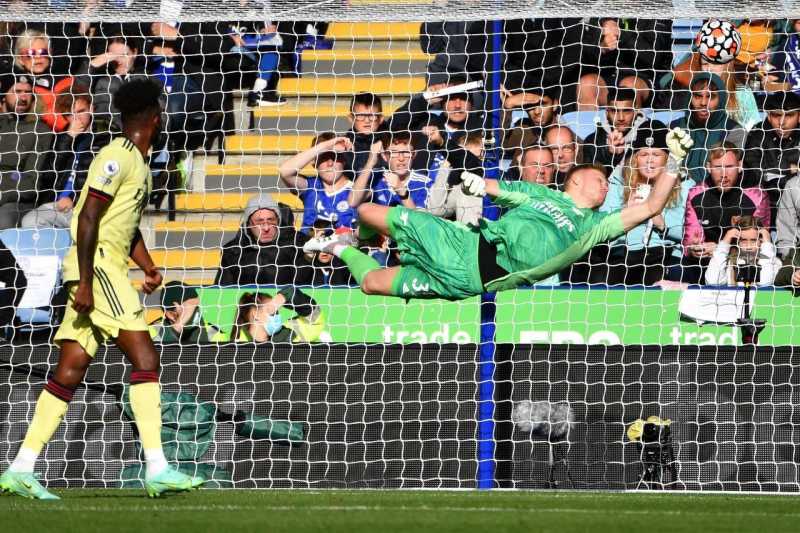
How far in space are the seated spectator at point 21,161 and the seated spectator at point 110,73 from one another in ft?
1.47

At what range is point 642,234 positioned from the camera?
8172 mm

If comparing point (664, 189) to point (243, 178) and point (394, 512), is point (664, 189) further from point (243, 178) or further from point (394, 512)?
point (243, 178)

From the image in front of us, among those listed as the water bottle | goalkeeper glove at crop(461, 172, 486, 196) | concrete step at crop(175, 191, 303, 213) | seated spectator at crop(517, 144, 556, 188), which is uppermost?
the water bottle

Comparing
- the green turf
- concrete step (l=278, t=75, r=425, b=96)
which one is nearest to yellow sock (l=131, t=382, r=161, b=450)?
the green turf

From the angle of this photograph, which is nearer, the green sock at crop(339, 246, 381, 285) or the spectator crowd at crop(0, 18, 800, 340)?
the green sock at crop(339, 246, 381, 285)

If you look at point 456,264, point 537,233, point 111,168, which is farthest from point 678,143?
point 111,168

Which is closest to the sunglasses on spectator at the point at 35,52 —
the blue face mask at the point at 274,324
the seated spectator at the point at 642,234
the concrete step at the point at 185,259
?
the concrete step at the point at 185,259

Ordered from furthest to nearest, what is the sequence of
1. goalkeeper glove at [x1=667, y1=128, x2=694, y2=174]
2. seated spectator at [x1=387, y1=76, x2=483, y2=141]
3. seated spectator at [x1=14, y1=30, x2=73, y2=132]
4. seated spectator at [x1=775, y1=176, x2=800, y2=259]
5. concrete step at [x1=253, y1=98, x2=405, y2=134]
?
concrete step at [x1=253, y1=98, x2=405, y2=134] < seated spectator at [x1=14, y1=30, x2=73, y2=132] < seated spectator at [x1=387, y1=76, x2=483, y2=141] < seated spectator at [x1=775, y1=176, x2=800, y2=259] < goalkeeper glove at [x1=667, y1=128, x2=694, y2=174]

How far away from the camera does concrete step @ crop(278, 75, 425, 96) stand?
9273mm

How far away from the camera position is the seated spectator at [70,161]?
330 inches

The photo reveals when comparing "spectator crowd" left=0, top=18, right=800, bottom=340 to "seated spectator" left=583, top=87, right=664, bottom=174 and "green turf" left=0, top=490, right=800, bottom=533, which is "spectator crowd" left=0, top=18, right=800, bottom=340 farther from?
"green turf" left=0, top=490, right=800, bottom=533

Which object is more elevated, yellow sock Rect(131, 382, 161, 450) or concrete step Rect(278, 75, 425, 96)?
concrete step Rect(278, 75, 425, 96)

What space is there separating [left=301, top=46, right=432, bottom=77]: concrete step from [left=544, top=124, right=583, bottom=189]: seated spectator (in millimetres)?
1401

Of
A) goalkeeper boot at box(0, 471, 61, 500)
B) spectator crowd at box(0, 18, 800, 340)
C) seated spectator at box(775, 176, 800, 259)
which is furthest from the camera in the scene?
spectator crowd at box(0, 18, 800, 340)
